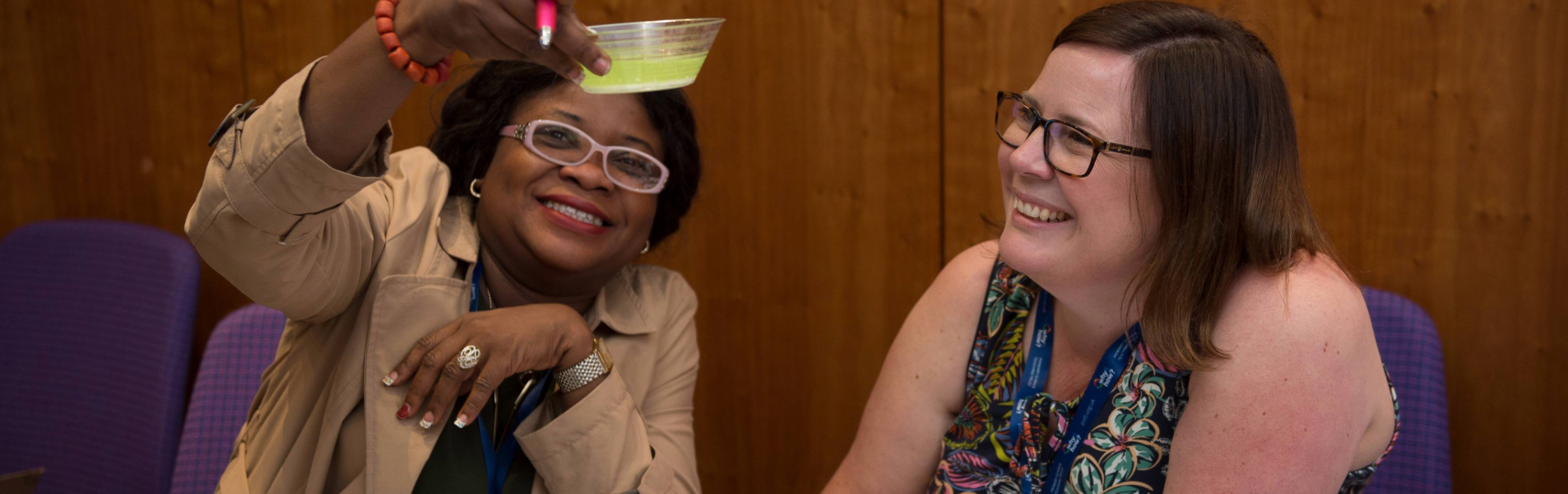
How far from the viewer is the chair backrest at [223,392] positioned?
2.03 metres

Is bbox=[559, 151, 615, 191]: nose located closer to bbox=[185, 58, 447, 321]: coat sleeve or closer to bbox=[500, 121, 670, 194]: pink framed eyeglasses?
bbox=[500, 121, 670, 194]: pink framed eyeglasses

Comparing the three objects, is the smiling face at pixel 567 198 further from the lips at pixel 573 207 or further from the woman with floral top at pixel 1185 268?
the woman with floral top at pixel 1185 268

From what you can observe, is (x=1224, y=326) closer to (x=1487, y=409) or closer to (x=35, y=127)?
(x=1487, y=409)

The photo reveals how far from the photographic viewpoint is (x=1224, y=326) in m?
1.37

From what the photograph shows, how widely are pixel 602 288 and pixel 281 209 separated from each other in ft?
2.37

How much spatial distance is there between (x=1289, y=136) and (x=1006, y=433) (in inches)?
21.6

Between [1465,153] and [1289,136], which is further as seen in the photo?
[1465,153]

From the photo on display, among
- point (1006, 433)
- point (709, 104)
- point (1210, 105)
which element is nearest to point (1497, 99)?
point (1210, 105)

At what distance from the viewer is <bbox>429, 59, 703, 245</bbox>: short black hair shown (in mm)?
1834

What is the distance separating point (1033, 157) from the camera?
138 centimetres

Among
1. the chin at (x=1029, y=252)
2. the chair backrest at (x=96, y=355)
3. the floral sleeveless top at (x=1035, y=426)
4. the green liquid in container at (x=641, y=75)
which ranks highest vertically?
the green liquid in container at (x=641, y=75)

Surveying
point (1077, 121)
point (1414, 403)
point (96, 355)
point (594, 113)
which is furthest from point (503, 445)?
point (1414, 403)

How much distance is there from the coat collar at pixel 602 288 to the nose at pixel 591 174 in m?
0.19

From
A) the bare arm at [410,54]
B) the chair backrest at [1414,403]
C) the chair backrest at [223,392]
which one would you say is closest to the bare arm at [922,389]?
the bare arm at [410,54]
